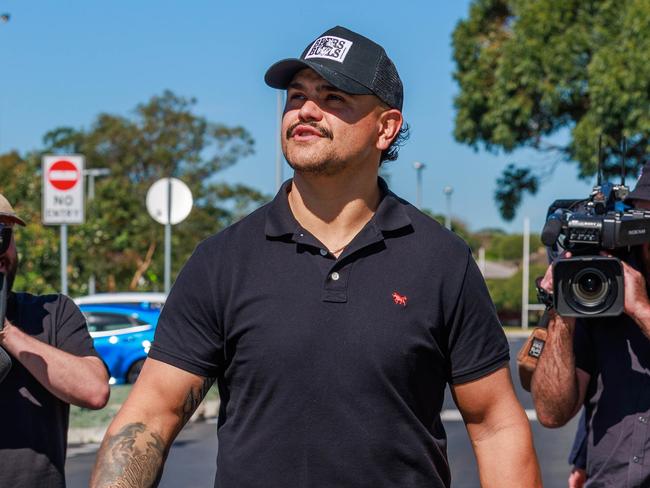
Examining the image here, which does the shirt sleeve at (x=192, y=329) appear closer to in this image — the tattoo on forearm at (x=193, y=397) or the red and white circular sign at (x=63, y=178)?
the tattoo on forearm at (x=193, y=397)

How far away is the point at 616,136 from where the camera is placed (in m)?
25.5

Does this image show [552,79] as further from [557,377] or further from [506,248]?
[506,248]

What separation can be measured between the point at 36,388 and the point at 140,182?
54440 millimetres

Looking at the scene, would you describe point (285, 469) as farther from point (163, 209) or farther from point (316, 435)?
point (163, 209)

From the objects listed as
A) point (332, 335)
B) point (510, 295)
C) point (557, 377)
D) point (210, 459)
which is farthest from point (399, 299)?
point (510, 295)

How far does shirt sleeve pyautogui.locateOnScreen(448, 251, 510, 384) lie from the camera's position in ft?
11.2

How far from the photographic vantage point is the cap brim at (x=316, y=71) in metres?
3.43

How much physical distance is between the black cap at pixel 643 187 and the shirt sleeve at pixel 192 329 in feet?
5.94

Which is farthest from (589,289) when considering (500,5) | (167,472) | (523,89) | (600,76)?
(500,5)

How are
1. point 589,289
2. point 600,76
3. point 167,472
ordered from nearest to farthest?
point 589,289, point 167,472, point 600,76

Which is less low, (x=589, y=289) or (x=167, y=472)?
(x=589, y=289)

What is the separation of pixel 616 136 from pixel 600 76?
1.21 metres

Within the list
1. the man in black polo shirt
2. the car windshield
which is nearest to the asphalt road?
the car windshield

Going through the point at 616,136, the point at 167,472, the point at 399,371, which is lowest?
the point at 167,472
